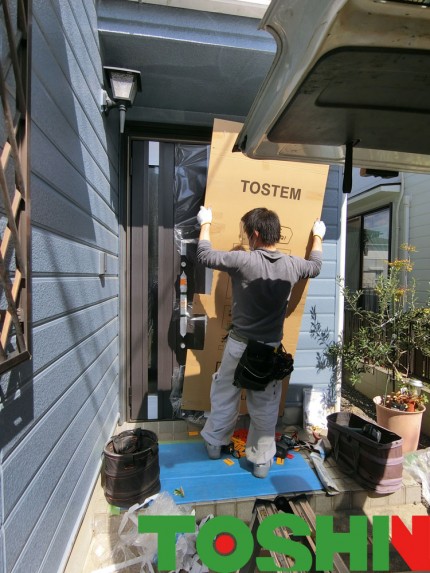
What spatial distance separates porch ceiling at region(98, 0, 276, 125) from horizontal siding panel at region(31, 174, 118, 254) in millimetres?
1222

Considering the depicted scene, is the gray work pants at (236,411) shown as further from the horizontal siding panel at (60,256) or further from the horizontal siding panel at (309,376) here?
the horizontal siding panel at (60,256)

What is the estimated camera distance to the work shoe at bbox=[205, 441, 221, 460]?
97.5 inches

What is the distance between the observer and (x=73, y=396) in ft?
5.44

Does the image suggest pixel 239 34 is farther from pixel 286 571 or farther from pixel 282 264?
pixel 286 571

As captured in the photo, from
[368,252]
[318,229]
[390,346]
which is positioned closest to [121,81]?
[318,229]

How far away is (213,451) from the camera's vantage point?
248 cm

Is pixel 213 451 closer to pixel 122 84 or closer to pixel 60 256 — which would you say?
pixel 60 256

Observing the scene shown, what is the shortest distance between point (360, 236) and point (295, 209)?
4.26 meters

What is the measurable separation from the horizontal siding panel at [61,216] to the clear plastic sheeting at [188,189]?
2.99 feet

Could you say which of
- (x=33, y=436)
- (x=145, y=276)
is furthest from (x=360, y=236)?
(x=33, y=436)

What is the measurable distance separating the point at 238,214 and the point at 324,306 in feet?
4.00

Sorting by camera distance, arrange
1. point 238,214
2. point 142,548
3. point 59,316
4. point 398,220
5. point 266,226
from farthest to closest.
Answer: point 398,220
point 238,214
point 266,226
point 142,548
point 59,316

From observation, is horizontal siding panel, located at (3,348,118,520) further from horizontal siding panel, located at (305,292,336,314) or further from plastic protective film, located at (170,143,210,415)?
horizontal siding panel, located at (305,292,336,314)

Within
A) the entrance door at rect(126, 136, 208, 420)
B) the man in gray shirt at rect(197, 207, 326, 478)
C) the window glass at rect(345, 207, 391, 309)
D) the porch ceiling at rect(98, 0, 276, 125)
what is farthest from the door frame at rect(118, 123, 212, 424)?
the window glass at rect(345, 207, 391, 309)
